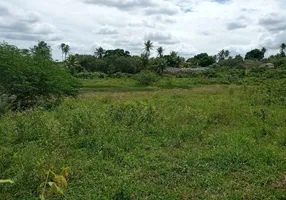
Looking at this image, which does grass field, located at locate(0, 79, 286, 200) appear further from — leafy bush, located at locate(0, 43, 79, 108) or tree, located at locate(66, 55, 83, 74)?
tree, located at locate(66, 55, 83, 74)

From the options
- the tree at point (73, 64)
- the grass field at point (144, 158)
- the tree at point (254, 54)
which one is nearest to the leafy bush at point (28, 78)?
the grass field at point (144, 158)

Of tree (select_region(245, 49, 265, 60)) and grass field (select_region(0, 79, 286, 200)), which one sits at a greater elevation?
tree (select_region(245, 49, 265, 60))

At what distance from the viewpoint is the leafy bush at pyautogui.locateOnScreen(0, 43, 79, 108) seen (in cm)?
1552

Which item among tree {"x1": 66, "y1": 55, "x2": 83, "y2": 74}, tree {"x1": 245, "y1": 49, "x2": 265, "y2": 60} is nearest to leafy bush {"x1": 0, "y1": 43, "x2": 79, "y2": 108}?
tree {"x1": 66, "y1": 55, "x2": 83, "y2": 74}

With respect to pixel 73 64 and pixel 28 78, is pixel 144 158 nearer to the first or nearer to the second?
pixel 28 78

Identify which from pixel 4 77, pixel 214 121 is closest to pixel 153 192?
pixel 214 121

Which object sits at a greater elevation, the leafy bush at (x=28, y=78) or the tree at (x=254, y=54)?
the tree at (x=254, y=54)

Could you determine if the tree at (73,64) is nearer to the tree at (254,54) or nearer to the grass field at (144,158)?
the tree at (254,54)

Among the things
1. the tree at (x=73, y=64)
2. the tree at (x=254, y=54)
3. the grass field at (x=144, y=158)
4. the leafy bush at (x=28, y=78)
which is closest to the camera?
the grass field at (x=144, y=158)

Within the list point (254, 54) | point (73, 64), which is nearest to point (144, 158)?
point (73, 64)

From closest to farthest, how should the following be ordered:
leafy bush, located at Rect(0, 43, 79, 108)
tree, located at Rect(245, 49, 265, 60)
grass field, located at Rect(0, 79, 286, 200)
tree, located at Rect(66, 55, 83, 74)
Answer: grass field, located at Rect(0, 79, 286, 200)
leafy bush, located at Rect(0, 43, 79, 108)
tree, located at Rect(66, 55, 83, 74)
tree, located at Rect(245, 49, 265, 60)

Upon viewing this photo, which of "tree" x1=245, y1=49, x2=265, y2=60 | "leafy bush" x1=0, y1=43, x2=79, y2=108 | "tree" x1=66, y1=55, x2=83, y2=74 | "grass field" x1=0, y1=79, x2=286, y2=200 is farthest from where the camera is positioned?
"tree" x1=245, y1=49, x2=265, y2=60

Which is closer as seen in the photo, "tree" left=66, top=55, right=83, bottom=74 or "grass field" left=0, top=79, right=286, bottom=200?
"grass field" left=0, top=79, right=286, bottom=200

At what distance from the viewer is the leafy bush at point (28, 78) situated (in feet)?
50.9
